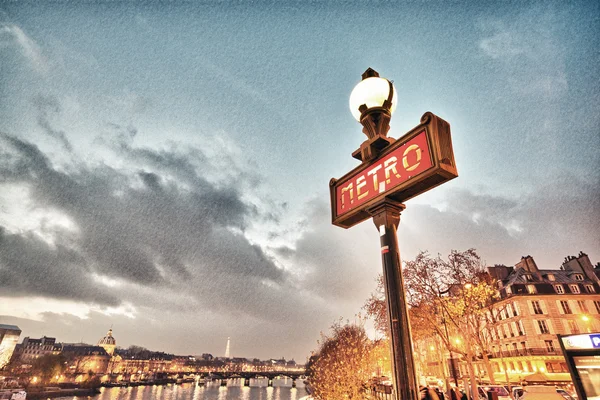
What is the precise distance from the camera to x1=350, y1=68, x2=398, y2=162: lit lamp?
3539mm

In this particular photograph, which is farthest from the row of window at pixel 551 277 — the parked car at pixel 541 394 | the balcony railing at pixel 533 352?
the parked car at pixel 541 394

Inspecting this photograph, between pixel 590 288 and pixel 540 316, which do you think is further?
pixel 590 288

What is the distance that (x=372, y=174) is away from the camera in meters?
3.51

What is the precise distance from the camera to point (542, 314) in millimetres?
41531

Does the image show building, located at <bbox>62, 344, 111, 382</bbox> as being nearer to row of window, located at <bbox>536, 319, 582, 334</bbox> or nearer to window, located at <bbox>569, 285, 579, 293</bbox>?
row of window, located at <bbox>536, 319, 582, 334</bbox>

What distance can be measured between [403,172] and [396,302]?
1.27 meters

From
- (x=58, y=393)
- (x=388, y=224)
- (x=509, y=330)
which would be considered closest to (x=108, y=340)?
(x=58, y=393)

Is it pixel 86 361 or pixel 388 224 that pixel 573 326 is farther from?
pixel 86 361

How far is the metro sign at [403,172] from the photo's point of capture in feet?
9.34

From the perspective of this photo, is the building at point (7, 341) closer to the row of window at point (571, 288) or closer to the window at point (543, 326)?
the window at point (543, 326)

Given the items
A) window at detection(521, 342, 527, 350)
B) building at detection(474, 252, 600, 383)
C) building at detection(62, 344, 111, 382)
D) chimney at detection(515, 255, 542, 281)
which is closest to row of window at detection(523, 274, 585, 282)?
building at detection(474, 252, 600, 383)

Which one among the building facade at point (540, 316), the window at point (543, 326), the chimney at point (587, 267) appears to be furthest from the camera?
the chimney at point (587, 267)

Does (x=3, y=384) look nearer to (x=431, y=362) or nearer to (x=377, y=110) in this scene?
(x=431, y=362)

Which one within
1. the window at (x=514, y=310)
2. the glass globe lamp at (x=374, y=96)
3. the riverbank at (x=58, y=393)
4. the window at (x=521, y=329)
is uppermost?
the window at (x=514, y=310)
